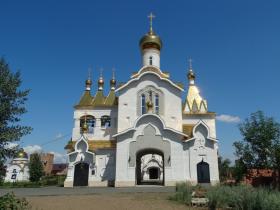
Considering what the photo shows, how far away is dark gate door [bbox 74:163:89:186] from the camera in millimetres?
26000

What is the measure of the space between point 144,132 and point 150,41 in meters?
13.3

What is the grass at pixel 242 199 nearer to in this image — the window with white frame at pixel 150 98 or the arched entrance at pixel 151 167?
the window with white frame at pixel 150 98

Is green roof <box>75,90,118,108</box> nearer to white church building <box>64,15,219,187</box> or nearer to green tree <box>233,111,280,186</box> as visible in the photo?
white church building <box>64,15,219,187</box>

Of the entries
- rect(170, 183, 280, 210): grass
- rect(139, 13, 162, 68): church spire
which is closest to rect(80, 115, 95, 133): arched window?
rect(139, 13, 162, 68): church spire

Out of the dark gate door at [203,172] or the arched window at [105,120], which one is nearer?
the dark gate door at [203,172]

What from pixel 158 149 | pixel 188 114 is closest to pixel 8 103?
pixel 158 149

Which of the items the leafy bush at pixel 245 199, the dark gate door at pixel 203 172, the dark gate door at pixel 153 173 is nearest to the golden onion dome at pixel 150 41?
the dark gate door at pixel 203 172

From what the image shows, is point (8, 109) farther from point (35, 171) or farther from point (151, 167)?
point (35, 171)

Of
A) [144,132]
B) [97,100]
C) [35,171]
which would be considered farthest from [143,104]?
[35,171]

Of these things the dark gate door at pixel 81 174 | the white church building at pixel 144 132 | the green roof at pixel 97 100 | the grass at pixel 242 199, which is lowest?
the grass at pixel 242 199

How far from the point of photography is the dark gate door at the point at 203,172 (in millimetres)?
24734

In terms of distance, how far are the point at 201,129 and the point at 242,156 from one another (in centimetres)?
431

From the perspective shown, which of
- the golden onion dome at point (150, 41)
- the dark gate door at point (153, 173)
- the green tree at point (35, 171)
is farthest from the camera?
the green tree at point (35, 171)

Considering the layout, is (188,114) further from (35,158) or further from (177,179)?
(35,158)
